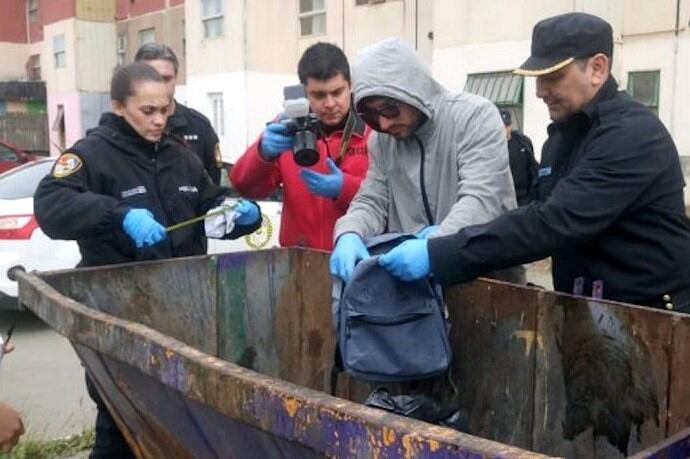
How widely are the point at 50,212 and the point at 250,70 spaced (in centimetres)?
1876

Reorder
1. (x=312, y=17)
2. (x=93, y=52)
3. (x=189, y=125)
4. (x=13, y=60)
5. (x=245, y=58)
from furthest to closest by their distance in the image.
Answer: (x=13, y=60), (x=93, y=52), (x=245, y=58), (x=312, y=17), (x=189, y=125)

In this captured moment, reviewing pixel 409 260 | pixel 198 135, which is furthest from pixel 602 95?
pixel 198 135

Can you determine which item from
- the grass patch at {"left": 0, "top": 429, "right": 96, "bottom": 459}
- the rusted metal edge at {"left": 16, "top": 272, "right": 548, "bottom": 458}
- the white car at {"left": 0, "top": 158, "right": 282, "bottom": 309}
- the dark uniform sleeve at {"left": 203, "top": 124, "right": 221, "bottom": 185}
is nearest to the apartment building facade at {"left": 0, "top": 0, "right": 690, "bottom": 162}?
the white car at {"left": 0, "top": 158, "right": 282, "bottom": 309}

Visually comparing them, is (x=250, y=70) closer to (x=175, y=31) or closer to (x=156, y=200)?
(x=175, y=31)

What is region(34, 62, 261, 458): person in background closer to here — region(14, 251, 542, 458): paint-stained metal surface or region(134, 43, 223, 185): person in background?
region(14, 251, 542, 458): paint-stained metal surface

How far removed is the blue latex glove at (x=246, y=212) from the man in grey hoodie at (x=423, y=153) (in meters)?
0.59

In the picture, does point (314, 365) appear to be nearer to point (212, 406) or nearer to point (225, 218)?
point (225, 218)

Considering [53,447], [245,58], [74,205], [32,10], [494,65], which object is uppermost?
[32,10]

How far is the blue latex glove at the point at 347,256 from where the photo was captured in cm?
275

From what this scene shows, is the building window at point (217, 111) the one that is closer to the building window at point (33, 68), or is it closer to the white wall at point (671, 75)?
the white wall at point (671, 75)

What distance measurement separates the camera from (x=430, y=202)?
118 inches

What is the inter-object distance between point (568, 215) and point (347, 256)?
2.51 feet

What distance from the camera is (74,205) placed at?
3045 mm

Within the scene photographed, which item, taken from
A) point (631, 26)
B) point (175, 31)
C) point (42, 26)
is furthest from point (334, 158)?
point (42, 26)
